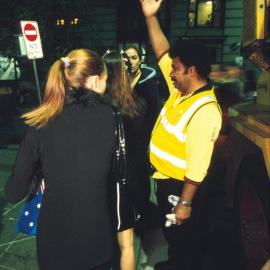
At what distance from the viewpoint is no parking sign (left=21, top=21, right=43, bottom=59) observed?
7766mm

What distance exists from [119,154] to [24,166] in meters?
0.56

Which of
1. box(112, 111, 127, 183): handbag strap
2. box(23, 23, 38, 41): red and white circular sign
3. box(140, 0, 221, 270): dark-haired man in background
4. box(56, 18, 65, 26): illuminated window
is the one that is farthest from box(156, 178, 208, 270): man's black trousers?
box(56, 18, 65, 26): illuminated window

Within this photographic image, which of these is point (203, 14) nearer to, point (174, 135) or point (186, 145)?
point (174, 135)

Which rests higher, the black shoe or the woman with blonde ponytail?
the woman with blonde ponytail

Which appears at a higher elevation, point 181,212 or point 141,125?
point 141,125

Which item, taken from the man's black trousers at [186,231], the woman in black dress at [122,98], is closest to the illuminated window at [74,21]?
the woman in black dress at [122,98]

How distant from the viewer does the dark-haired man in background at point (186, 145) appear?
2359 mm

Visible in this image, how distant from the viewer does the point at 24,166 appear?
6.05 feet

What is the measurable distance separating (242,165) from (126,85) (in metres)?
1.19

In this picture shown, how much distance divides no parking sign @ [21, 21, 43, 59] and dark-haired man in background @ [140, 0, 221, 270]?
5390 millimetres

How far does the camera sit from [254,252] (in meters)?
3.10

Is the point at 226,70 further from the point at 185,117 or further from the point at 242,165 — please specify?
the point at 185,117

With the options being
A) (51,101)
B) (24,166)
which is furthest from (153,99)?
(24,166)

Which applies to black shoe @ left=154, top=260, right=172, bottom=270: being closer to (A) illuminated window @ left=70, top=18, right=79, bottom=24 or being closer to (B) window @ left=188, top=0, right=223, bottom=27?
(A) illuminated window @ left=70, top=18, right=79, bottom=24
